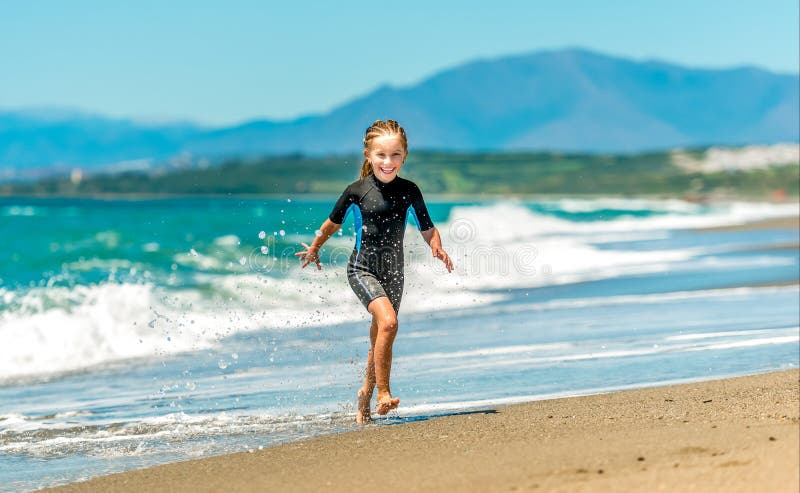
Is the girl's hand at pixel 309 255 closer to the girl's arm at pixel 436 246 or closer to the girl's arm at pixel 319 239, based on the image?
the girl's arm at pixel 319 239

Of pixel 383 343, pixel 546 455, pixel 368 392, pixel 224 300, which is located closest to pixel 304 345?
pixel 368 392

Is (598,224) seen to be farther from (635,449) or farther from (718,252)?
(635,449)

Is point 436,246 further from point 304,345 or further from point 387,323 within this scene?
point 304,345

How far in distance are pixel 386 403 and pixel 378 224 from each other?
43.8 inches

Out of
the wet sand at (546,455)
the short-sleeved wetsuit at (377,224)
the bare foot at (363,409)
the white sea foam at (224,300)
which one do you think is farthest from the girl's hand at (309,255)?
the white sea foam at (224,300)

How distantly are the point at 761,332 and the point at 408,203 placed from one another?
5.07 m

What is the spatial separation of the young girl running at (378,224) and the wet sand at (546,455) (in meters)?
0.78

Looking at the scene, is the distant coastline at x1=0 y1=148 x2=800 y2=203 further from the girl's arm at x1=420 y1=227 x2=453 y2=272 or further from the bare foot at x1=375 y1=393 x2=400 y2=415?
the bare foot at x1=375 y1=393 x2=400 y2=415

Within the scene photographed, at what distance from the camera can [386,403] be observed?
6.79 m

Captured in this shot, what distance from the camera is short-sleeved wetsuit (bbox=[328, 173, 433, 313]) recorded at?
283 inches

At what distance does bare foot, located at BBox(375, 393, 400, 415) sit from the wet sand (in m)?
0.13

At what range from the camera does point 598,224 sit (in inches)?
2133

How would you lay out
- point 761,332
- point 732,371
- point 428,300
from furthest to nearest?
point 428,300
point 761,332
point 732,371

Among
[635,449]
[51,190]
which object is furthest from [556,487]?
[51,190]
